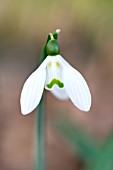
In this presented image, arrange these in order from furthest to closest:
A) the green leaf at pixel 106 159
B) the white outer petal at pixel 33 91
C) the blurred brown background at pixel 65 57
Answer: the blurred brown background at pixel 65 57 < the green leaf at pixel 106 159 < the white outer petal at pixel 33 91

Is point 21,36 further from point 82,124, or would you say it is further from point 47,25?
point 82,124

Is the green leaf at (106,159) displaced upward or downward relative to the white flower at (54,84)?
downward

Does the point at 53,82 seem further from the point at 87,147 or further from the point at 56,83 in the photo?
the point at 87,147

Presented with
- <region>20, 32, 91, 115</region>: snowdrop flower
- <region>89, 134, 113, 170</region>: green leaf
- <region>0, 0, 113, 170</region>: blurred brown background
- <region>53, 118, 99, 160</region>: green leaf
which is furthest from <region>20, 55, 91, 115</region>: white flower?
<region>0, 0, 113, 170</region>: blurred brown background

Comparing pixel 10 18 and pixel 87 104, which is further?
pixel 10 18

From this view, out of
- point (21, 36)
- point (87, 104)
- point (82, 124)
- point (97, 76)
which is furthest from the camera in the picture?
point (21, 36)

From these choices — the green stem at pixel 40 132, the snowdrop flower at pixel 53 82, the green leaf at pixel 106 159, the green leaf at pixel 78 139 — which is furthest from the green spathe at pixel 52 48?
the green leaf at pixel 78 139

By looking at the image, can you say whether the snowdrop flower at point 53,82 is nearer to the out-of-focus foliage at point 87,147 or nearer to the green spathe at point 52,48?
the green spathe at point 52,48

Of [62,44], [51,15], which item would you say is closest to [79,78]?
[62,44]
